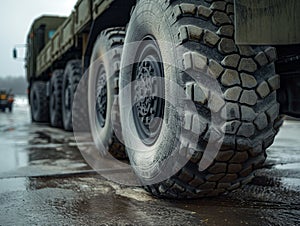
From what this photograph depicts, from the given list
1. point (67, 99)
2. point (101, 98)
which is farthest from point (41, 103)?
point (101, 98)

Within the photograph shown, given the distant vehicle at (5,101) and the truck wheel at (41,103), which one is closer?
the truck wheel at (41,103)

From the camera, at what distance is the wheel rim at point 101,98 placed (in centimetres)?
444

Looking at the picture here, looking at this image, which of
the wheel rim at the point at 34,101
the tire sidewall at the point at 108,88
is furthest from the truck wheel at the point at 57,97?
the tire sidewall at the point at 108,88

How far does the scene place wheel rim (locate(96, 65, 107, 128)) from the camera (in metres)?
4.44

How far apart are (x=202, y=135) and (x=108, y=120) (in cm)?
215

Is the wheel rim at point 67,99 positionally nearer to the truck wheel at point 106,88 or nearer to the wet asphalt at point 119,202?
the truck wheel at point 106,88

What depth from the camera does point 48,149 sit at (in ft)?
18.2

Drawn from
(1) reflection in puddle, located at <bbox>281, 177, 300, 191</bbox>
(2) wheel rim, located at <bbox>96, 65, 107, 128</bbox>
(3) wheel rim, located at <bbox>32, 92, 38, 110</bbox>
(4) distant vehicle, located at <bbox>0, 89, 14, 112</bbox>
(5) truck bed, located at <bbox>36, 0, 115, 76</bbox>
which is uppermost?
(5) truck bed, located at <bbox>36, 0, 115, 76</bbox>

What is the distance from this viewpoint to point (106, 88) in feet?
14.3

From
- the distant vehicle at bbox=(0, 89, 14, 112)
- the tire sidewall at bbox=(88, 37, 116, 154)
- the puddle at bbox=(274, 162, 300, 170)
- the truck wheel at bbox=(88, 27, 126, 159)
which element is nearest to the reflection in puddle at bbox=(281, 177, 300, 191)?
the puddle at bbox=(274, 162, 300, 170)

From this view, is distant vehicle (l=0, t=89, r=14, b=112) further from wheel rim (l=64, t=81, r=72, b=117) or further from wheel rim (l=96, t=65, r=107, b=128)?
wheel rim (l=96, t=65, r=107, b=128)

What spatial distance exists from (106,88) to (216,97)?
2.43 metres

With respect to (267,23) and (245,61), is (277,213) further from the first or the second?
(267,23)

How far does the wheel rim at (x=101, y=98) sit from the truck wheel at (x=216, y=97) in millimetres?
2081
